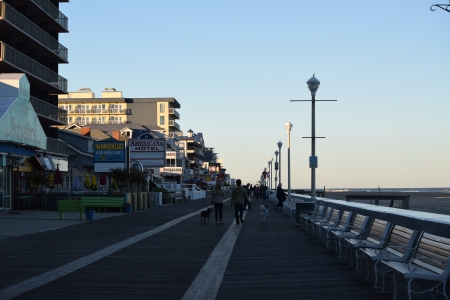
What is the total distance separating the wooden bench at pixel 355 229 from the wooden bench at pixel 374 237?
0.12 meters

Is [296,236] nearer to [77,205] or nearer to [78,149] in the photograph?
[77,205]

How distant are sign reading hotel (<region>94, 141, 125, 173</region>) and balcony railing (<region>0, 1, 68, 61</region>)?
9860mm

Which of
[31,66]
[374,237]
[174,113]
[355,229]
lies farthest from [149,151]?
[174,113]

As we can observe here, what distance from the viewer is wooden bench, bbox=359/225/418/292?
33.9 ft

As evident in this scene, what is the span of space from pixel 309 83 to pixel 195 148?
15726 centimetres

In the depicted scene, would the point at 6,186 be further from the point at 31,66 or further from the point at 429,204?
Answer: the point at 429,204

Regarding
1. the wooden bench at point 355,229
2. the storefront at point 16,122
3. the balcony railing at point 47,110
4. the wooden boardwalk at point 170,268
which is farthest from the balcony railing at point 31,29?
the wooden bench at point 355,229

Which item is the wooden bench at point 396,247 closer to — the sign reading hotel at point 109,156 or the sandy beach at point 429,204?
the sign reading hotel at point 109,156

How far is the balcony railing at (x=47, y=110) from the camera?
2124 inches

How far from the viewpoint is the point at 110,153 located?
4709 centimetres

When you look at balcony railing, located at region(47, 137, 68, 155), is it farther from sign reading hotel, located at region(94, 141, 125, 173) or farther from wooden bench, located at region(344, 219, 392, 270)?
wooden bench, located at region(344, 219, 392, 270)

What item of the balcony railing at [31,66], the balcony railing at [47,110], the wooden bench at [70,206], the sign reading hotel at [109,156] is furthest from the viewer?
the balcony railing at [47,110]

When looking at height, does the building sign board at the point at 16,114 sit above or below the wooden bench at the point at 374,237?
above

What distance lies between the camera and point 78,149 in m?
79.7
